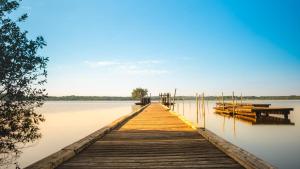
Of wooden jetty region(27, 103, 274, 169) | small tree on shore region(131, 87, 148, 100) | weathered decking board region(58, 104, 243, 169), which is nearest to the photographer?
wooden jetty region(27, 103, 274, 169)

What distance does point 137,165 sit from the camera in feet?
19.2

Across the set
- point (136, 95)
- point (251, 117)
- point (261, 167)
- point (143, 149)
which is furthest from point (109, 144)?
point (136, 95)

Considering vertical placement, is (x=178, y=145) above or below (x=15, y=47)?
below

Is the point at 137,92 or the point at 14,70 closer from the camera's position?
the point at 14,70

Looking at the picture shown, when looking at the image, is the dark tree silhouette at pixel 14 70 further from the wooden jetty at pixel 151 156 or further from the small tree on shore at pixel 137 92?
the small tree on shore at pixel 137 92

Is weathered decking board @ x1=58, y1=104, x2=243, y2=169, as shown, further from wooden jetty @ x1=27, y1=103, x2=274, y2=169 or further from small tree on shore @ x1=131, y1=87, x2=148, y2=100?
small tree on shore @ x1=131, y1=87, x2=148, y2=100

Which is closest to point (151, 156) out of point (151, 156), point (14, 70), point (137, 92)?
point (151, 156)

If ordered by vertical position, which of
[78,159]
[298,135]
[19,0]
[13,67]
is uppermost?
[19,0]

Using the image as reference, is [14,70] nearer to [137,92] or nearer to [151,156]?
[151,156]

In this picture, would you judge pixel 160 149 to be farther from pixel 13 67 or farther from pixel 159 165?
pixel 13 67

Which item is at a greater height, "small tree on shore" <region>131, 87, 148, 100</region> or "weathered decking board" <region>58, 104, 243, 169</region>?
"small tree on shore" <region>131, 87, 148, 100</region>

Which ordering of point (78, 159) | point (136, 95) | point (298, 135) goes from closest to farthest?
point (78, 159)
point (298, 135)
point (136, 95)

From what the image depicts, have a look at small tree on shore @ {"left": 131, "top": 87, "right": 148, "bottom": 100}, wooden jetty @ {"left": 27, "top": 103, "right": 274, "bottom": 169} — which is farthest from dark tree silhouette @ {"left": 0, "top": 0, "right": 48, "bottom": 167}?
small tree on shore @ {"left": 131, "top": 87, "right": 148, "bottom": 100}

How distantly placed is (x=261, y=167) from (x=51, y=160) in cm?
406
